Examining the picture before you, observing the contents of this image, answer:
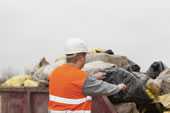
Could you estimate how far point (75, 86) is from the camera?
16.6ft

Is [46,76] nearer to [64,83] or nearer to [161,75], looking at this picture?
[161,75]

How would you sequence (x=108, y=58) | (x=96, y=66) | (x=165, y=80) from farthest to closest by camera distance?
(x=108, y=58), (x=96, y=66), (x=165, y=80)

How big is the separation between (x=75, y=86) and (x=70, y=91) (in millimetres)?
63

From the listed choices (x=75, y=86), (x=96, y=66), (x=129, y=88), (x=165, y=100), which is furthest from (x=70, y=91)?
(x=96, y=66)

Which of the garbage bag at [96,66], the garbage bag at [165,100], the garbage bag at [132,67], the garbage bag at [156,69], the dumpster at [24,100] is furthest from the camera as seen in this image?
the garbage bag at [132,67]

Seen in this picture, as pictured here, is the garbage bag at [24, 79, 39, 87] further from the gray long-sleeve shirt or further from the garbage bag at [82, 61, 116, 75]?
the gray long-sleeve shirt

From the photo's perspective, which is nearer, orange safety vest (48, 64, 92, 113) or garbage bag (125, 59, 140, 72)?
orange safety vest (48, 64, 92, 113)

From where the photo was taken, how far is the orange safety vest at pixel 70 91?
506 centimetres

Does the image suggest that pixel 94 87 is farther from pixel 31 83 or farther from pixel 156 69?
pixel 31 83

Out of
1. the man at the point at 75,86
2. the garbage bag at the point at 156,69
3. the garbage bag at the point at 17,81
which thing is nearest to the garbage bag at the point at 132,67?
the garbage bag at the point at 156,69

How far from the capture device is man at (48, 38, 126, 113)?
16.6ft

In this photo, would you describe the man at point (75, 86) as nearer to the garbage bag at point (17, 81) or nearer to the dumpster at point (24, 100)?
the dumpster at point (24, 100)

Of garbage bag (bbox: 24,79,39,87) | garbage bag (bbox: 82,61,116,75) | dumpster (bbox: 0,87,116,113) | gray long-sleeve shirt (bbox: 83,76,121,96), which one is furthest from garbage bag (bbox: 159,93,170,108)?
garbage bag (bbox: 24,79,39,87)


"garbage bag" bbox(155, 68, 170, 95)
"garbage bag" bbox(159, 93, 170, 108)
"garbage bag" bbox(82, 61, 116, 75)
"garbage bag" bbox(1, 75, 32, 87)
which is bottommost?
"garbage bag" bbox(1, 75, 32, 87)
